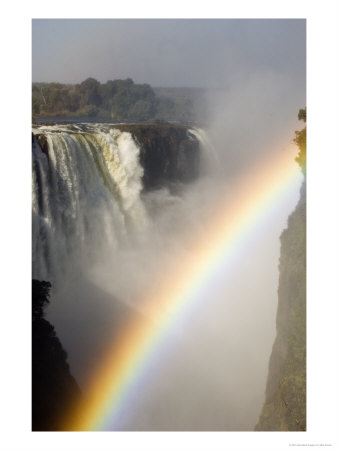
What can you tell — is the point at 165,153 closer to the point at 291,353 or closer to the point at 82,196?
the point at 82,196

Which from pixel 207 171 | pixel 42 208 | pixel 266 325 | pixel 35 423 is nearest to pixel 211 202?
pixel 207 171

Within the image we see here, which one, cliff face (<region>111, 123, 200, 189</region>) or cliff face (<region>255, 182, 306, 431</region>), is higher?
cliff face (<region>111, 123, 200, 189</region>)

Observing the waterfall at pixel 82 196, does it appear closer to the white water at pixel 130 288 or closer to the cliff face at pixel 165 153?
the white water at pixel 130 288

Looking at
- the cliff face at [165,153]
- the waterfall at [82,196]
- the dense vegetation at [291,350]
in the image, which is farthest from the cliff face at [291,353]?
the cliff face at [165,153]

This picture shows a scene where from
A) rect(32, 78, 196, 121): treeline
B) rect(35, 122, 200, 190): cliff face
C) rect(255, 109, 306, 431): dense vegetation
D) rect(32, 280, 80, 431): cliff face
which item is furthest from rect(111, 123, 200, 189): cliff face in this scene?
rect(32, 280, 80, 431): cliff face

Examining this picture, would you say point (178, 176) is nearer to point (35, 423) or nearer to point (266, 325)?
point (266, 325)

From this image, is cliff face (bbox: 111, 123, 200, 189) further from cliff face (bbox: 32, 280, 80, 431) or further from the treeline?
cliff face (bbox: 32, 280, 80, 431)
